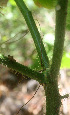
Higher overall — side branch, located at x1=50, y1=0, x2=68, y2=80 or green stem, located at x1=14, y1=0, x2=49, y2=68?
green stem, located at x1=14, y1=0, x2=49, y2=68

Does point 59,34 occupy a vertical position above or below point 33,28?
below

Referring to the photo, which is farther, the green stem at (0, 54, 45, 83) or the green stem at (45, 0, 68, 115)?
the green stem at (0, 54, 45, 83)

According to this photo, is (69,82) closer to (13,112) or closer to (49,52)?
(13,112)

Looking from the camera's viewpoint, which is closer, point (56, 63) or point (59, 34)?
point (59, 34)

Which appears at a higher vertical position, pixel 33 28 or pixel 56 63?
pixel 33 28

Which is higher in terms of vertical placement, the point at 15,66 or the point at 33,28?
the point at 33,28

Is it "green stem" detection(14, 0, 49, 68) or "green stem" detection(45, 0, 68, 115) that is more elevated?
"green stem" detection(14, 0, 49, 68)

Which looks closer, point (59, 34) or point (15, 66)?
point (59, 34)

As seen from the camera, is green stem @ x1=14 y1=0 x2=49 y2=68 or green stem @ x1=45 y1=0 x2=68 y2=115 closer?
green stem @ x1=45 y1=0 x2=68 y2=115

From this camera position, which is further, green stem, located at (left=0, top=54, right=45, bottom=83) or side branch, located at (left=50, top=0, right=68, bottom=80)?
green stem, located at (left=0, top=54, right=45, bottom=83)

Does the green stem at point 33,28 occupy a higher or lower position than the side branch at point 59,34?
higher

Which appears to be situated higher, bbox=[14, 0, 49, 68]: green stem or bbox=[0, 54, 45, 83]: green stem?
bbox=[14, 0, 49, 68]: green stem

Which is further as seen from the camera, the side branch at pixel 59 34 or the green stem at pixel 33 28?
the green stem at pixel 33 28

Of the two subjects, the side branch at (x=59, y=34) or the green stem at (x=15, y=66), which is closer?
the side branch at (x=59, y=34)
